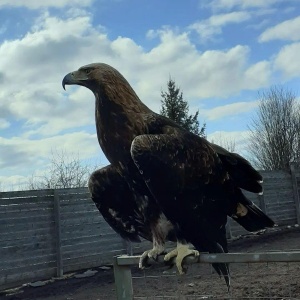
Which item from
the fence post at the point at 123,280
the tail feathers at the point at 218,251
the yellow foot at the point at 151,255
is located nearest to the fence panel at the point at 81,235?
the fence post at the point at 123,280

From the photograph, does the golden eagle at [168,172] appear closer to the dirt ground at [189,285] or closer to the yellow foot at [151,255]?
the yellow foot at [151,255]

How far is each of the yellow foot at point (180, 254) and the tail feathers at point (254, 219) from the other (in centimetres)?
33

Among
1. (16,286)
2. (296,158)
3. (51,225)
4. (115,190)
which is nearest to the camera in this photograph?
(115,190)

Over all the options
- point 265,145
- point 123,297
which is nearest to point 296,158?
point 265,145

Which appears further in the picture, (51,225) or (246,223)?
(51,225)

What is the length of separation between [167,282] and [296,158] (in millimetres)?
20974

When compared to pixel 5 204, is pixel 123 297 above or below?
below

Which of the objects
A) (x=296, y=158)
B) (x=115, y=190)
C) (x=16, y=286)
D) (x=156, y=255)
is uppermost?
(x=296, y=158)

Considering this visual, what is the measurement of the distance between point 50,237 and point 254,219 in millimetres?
6813

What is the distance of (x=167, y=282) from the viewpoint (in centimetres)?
718

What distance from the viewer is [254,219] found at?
2705 mm

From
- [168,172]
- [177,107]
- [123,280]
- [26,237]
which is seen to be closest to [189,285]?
[26,237]

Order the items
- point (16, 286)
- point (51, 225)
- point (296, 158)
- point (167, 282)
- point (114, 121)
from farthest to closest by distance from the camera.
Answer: point (296, 158)
point (51, 225)
point (16, 286)
point (167, 282)
point (114, 121)

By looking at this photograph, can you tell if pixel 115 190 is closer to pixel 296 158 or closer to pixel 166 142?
pixel 166 142
